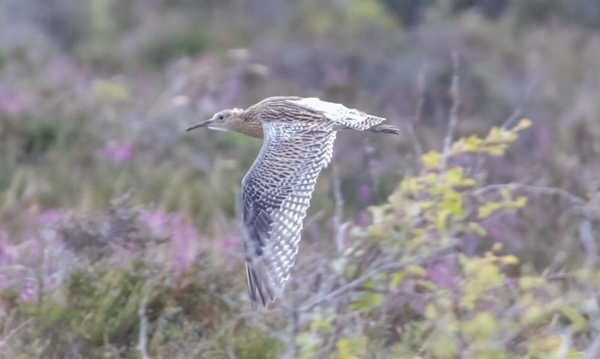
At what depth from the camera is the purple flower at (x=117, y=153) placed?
34.2 ft

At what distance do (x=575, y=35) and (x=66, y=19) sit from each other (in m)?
8.31

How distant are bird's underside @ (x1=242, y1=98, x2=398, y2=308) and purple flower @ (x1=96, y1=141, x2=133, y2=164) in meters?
3.54

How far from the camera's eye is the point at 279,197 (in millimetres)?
6207

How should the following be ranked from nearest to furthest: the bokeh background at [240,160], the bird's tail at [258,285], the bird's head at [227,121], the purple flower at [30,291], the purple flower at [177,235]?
the bird's tail at [258,285] < the bokeh background at [240,160] < the purple flower at [30,291] < the purple flower at [177,235] < the bird's head at [227,121]

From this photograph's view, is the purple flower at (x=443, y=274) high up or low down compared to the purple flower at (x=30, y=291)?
up

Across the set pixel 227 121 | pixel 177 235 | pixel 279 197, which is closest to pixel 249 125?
pixel 227 121

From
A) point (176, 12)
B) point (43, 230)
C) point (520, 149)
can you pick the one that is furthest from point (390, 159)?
point (176, 12)

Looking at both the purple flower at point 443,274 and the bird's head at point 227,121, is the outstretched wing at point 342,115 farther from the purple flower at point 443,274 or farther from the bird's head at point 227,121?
the purple flower at point 443,274

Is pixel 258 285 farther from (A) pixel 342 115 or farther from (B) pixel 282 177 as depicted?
(A) pixel 342 115

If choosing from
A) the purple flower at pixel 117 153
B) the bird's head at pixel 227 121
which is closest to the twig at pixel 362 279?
the bird's head at pixel 227 121

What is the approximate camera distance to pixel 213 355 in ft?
19.7

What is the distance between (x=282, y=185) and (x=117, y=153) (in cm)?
448

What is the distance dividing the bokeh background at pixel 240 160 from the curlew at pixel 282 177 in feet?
0.56

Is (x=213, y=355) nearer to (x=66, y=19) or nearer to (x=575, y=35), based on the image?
(x=575, y=35)
